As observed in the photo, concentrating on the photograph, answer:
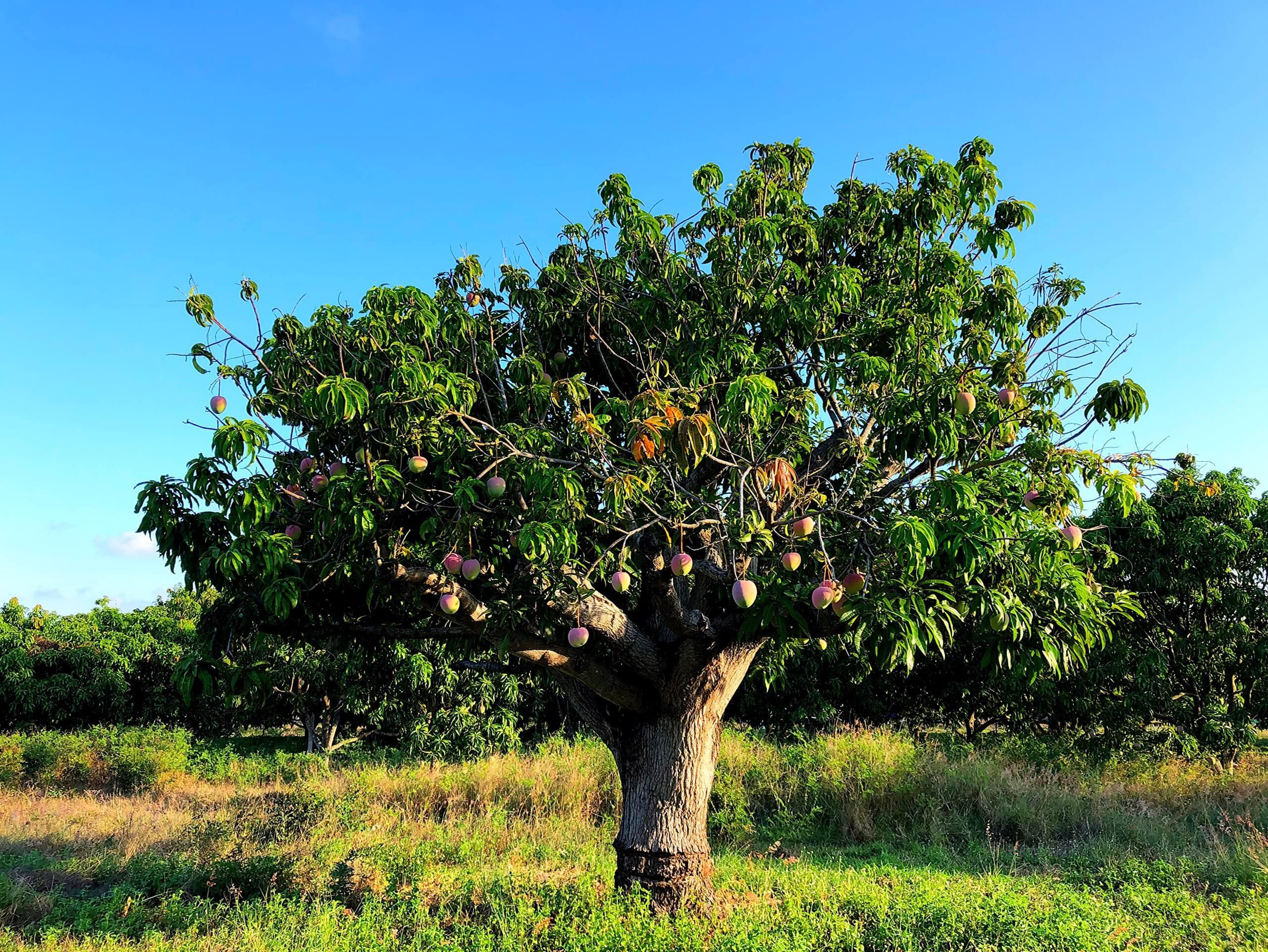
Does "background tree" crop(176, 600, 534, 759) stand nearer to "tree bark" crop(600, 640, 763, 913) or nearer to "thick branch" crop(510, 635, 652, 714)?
"tree bark" crop(600, 640, 763, 913)

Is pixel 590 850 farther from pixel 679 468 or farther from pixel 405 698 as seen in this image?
pixel 405 698

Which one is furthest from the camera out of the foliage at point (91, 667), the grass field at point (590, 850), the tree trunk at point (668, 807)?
the foliage at point (91, 667)

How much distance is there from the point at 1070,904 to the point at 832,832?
14.5 feet

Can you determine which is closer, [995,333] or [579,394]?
[579,394]

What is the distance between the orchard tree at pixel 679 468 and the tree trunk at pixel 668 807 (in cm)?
2

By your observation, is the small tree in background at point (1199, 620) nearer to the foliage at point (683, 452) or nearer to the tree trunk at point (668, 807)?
the foliage at point (683, 452)

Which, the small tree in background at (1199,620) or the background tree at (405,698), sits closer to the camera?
the small tree in background at (1199,620)

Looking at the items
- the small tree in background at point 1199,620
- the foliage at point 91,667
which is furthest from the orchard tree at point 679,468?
the foliage at point 91,667

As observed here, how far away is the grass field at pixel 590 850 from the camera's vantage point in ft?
16.4

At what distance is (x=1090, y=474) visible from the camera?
4207 millimetres

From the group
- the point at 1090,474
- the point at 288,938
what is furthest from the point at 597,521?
the point at 288,938

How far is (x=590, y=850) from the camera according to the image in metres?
7.68

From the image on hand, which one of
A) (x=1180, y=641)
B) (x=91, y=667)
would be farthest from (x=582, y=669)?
(x=91, y=667)

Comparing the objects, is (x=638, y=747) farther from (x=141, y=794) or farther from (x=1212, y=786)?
(x=141, y=794)
